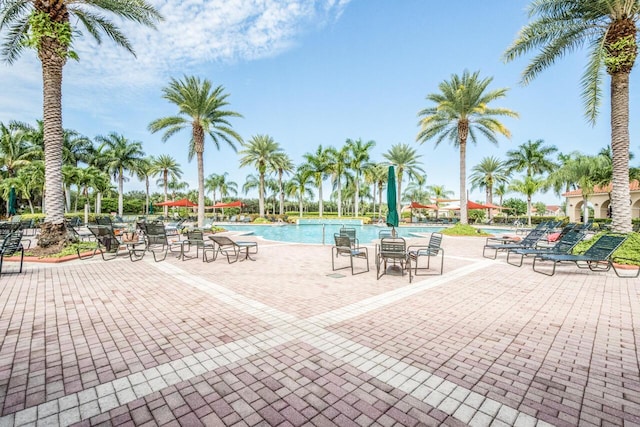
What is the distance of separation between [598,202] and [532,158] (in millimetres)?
7890

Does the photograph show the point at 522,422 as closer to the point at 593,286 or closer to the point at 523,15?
the point at 593,286

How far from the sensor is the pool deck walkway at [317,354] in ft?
7.59

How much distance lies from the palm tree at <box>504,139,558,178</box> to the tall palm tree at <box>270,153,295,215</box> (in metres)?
28.4

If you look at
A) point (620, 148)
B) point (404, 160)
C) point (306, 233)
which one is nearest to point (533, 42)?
point (620, 148)

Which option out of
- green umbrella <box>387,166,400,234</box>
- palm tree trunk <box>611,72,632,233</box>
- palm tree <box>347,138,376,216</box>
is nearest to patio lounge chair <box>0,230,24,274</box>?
green umbrella <box>387,166,400,234</box>

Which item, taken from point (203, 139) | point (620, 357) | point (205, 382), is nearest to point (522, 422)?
point (620, 357)

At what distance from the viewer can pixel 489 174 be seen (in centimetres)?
4150

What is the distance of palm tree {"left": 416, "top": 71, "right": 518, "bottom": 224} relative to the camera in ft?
63.6

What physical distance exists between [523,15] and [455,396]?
47.6 ft

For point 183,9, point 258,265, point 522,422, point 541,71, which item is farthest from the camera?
point 541,71

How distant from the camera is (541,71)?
12008mm

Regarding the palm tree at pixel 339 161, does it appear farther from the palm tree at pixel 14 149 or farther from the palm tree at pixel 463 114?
the palm tree at pixel 14 149

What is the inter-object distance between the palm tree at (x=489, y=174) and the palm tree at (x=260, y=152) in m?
29.4

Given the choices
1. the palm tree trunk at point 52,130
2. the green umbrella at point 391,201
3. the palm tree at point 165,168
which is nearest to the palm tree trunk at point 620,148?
the green umbrella at point 391,201
